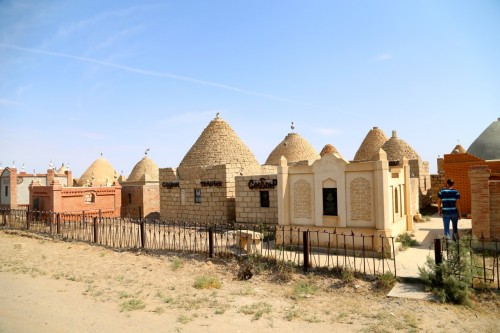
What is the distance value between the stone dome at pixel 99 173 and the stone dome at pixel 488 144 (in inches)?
1340

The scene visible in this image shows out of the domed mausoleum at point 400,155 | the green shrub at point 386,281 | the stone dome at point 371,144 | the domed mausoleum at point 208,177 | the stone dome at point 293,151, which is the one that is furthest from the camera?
the stone dome at point 371,144

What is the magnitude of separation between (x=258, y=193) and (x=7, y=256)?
10.0 metres

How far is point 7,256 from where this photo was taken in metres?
12.5

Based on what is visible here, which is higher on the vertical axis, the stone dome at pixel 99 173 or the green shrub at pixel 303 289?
the stone dome at pixel 99 173

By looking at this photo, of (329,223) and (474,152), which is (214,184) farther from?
(474,152)

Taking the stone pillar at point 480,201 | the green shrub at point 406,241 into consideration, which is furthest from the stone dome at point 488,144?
the green shrub at point 406,241

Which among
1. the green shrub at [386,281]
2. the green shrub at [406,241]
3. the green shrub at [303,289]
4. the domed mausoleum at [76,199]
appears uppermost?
the domed mausoleum at [76,199]

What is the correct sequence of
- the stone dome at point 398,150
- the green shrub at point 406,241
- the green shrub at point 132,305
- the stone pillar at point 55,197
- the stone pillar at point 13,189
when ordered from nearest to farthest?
1. the green shrub at point 132,305
2. the green shrub at point 406,241
3. the stone pillar at point 55,197
4. the stone dome at point 398,150
5. the stone pillar at point 13,189

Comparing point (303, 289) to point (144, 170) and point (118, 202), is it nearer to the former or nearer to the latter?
point (118, 202)

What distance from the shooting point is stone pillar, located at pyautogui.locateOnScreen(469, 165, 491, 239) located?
1094 cm

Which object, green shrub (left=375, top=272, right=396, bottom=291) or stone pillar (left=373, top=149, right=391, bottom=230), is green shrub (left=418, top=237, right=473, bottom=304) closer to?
green shrub (left=375, top=272, right=396, bottom=291)

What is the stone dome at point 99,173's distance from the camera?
38.0m

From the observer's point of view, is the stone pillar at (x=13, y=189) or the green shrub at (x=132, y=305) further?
the stone pillar at (x=13, y=189)

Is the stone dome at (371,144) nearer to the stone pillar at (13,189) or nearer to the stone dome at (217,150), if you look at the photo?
the stone dome at (217,150)
